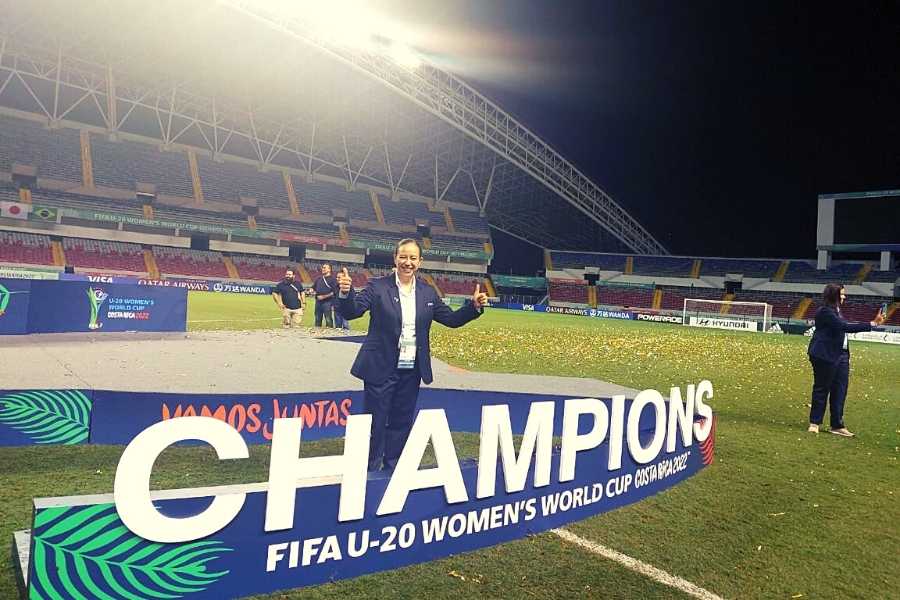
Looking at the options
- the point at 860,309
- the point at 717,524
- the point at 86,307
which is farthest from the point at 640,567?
the point at 860,309

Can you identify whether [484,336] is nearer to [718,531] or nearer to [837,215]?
[718,531]

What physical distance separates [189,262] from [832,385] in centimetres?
5114

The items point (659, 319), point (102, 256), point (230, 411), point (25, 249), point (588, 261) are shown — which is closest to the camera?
point (230, 411)

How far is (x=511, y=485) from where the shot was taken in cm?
394

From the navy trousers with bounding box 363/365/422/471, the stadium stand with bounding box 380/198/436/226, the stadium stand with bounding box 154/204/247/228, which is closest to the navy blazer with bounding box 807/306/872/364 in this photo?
the navy trousers with bounding box 363/365/422/471

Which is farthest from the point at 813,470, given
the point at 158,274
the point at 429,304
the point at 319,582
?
the point at 158,274

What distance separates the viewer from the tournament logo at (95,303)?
1354cm

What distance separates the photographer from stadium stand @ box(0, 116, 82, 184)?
152 feet

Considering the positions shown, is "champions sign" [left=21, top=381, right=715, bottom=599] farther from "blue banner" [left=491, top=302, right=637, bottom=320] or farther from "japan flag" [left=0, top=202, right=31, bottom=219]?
"japan flag" [left=0, top=202, right=31, bottom=219]

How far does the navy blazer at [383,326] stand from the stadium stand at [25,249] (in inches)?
1868

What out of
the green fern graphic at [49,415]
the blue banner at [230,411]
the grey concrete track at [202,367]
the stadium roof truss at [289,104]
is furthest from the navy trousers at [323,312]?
the stadium roof truss at [289,104]

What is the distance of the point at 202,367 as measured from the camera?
31.9ft

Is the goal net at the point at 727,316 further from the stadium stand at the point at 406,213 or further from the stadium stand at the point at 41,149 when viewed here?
the stadium stand at the point at 41,149

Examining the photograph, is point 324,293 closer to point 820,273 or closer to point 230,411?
point 230,411
